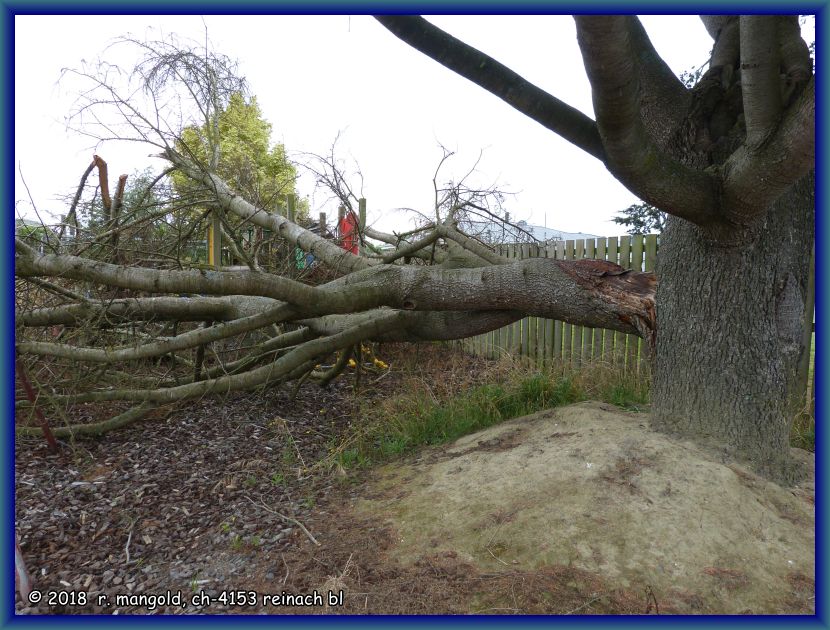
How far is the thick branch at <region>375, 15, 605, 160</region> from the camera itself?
2365 mm

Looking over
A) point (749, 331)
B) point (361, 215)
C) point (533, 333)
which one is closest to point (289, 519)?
point (749, 331)

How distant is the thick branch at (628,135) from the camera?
6.46 feet

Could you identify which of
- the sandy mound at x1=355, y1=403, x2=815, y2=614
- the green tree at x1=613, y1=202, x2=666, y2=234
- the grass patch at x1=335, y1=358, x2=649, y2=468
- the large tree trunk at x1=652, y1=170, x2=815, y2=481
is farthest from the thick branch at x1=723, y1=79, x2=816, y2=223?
the green tree at x1=613, y1=202, x2=666, y2=234

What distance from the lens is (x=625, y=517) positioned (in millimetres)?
2586

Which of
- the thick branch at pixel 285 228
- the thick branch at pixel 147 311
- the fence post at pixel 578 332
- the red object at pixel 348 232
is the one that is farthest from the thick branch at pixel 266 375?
the fence post at pixel 578 332

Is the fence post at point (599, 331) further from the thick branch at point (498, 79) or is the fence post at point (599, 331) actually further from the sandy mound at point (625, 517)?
the thick branch at point (498, 79)

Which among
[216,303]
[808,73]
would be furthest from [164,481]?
[808,73]

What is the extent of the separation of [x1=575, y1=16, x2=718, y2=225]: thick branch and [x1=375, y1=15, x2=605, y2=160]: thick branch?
0.24 metres

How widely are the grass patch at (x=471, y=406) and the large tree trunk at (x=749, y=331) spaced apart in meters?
1.00

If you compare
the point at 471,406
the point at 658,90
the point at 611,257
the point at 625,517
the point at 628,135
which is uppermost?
the point at 658,90

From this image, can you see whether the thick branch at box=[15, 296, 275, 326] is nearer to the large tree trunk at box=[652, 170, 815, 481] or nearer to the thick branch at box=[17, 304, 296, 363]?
the thick branch at box=[17, 304, 296, 363]

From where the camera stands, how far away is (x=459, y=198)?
5801 millimetres

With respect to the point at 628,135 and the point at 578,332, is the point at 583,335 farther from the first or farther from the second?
the point at 628,135

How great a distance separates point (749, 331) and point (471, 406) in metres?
2.16
